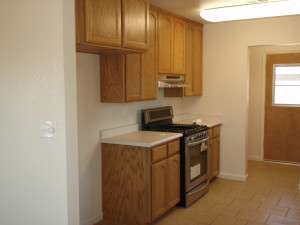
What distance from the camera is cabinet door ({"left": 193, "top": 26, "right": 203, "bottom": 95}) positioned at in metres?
5.04

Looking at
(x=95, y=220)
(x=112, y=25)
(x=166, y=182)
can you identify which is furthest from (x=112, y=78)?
(x=95, y=220)

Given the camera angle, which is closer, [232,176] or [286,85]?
[232,176]

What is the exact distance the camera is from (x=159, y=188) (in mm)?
3559

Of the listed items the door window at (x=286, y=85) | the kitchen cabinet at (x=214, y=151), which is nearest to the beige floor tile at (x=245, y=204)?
the kitchen cabinet at (x=214, y=151)

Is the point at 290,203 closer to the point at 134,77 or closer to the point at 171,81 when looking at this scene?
the point at 171,81

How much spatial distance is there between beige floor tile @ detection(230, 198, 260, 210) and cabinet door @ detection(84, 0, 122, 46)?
95.3 inches

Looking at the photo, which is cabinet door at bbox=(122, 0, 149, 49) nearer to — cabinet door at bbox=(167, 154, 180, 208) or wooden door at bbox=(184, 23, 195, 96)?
cabinet door at bbox=(167, 154, 180, 208)

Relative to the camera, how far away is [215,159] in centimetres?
504

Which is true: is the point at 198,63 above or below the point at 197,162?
above

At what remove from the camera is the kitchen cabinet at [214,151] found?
191 inches

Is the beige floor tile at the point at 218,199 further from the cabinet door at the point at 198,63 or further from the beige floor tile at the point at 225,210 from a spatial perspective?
the cabinet door at the point at 198,63

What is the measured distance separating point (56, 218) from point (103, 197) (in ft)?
4.06

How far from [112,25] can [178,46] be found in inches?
68.2

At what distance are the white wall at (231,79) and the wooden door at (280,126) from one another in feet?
4.51
